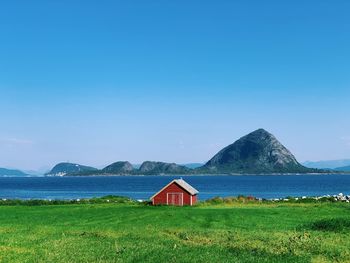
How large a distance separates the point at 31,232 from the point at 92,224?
11561 mm

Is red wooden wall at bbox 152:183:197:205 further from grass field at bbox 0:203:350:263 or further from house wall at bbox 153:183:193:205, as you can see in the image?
grass field at bbox 0:203:350:263

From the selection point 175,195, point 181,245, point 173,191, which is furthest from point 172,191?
point 181,245

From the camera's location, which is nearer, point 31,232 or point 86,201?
point 31,232

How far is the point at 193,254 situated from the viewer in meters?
31.6

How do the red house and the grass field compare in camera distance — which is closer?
the grass field

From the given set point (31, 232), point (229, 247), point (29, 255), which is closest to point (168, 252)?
point (229, 247)

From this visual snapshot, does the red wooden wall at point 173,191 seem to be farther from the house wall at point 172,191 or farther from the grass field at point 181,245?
the grass field at point 181,245

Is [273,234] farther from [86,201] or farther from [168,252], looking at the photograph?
[86,201]

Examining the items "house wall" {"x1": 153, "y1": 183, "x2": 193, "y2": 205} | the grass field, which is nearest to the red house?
"house wall" {"x1": 153, "y1": 183, "x2": 193, "y2": 205}

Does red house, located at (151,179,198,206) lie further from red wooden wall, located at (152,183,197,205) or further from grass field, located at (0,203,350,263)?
grass field, located at (0,203,350,263)

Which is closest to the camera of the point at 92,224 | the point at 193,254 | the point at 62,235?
the point at 193,254

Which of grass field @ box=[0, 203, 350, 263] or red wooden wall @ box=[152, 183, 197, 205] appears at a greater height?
red wooden wall @ box=[152, 183, 197, 205]

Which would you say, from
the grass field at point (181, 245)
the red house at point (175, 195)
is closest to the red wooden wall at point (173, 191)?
the red house at point (175, 195)

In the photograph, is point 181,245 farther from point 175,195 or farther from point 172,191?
point 175,195
